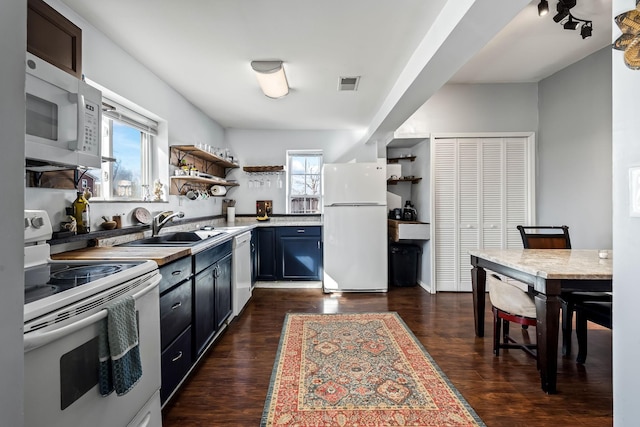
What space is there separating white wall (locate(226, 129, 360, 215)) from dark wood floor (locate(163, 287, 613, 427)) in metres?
2.11

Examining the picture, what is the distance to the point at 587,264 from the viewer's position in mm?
1910

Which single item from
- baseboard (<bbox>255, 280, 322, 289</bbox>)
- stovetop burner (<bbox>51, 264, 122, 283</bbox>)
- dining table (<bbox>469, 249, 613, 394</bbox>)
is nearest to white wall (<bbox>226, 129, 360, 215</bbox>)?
baseboard (<bbox>255, 280, 322, 289</bbox>)

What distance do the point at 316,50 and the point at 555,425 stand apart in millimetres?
2911

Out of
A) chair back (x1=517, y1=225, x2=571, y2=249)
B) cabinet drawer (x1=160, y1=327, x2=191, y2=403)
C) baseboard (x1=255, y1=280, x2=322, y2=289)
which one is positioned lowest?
baseboard (x1=255, y1=280, x2=322, y2=289)

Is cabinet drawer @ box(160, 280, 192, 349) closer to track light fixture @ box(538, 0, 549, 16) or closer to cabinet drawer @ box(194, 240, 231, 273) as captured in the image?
cabinet drawer @ box(194, 240, 231, 273)

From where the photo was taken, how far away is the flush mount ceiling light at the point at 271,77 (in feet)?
8.41

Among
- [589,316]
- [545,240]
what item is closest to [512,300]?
[589,316]

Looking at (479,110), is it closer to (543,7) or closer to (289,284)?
(543,7)

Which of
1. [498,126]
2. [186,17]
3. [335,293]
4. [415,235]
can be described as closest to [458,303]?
[415,235]

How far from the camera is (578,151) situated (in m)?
3.19

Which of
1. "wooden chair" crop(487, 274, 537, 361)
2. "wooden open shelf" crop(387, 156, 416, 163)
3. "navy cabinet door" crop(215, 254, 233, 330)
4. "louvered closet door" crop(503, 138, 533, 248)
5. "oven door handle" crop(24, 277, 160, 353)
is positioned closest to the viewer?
"oven door handle" crop(24, 277, 160, 353)

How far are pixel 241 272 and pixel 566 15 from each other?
11.8 feet

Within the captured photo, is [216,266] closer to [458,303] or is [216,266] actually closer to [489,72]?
[458,303]

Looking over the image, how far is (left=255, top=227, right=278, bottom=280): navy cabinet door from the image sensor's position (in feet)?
13.9
